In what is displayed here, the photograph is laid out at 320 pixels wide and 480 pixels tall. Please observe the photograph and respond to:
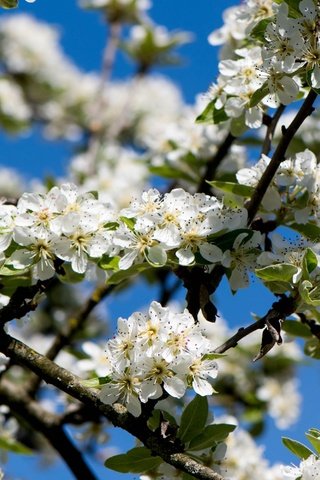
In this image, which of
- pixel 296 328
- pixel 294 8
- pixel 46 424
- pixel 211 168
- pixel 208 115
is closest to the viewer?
pixel 294 8

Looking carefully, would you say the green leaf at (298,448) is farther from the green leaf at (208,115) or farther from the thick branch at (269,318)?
the green leaf at (208,115)

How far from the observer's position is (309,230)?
191 cm

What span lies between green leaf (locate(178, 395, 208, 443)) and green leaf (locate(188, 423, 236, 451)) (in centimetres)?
1

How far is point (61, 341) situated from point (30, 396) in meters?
0.21

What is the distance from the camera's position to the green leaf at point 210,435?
1784mm

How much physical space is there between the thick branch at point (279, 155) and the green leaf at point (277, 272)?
0.61ft

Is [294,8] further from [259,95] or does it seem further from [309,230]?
[309,230]

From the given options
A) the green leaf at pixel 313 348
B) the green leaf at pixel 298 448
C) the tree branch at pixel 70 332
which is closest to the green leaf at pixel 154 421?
the green leaf at pixel 298 448

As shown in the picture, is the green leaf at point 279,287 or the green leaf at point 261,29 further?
the green leaf at point 261,29

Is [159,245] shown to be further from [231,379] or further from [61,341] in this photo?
[231,379]

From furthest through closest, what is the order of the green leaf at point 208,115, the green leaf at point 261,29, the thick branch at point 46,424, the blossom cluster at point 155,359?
the thick branch at point 46,424
the green leaf at point 208,115
the green leaf at point 261,29
the blossom cluster at point 155,359

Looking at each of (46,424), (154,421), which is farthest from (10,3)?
(46,424)

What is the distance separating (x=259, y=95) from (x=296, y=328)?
21.4 inches

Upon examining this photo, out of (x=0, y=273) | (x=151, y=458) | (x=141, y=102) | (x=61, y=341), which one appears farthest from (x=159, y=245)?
→ (x=141, y=102)
